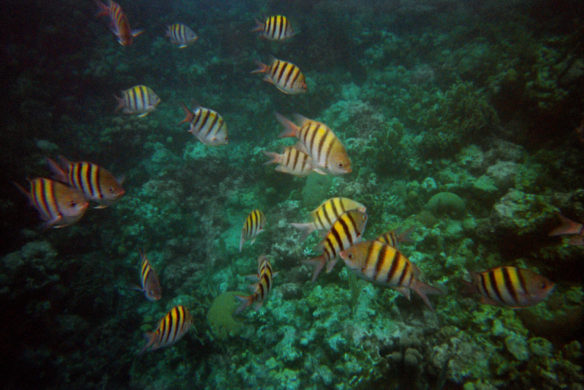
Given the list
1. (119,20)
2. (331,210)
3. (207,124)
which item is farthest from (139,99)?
(331,210)

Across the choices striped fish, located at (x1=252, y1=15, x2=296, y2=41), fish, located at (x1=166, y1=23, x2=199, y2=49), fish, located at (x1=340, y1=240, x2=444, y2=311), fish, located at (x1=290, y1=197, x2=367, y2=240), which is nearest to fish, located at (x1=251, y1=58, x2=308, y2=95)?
striped fish, located at (x1=252, y1=15, x2=296, y2=41)

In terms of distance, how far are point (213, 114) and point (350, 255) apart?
3347 millimetres

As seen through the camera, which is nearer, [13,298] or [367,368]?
[367,368]

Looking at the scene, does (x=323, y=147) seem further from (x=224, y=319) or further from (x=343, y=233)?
(x=224, y=319)

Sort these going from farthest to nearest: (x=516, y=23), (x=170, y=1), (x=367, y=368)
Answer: (x=170, y=1) → (x=516, y=23) → (x=367, y=368)

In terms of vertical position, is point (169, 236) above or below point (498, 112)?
below

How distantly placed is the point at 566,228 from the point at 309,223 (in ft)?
11.3

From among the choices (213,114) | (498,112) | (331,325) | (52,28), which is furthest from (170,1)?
(331,325)

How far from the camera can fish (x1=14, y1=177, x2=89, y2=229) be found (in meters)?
3.08

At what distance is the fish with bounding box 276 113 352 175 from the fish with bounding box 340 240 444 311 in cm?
91

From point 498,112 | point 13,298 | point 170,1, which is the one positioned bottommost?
point 13,298

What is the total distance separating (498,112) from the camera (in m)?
6.64

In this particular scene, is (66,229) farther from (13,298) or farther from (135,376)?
(135,376)

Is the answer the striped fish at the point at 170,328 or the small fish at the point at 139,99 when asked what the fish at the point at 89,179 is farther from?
the small fish at the point at 139,99
